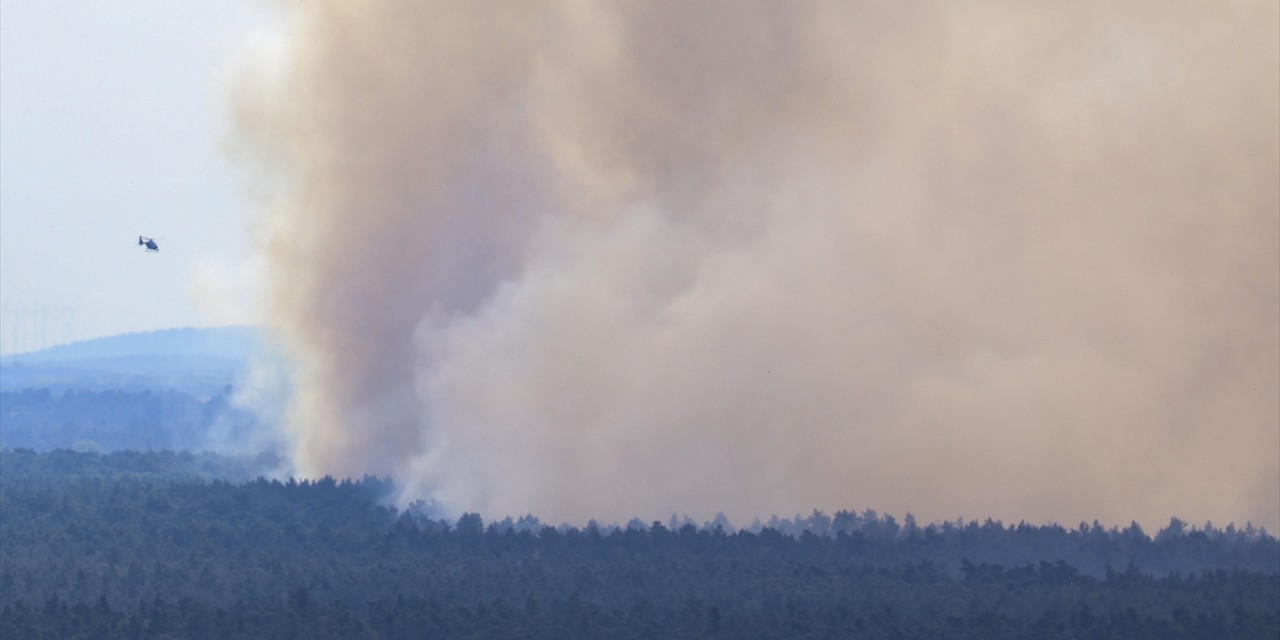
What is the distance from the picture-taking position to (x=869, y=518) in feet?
Answer: 263

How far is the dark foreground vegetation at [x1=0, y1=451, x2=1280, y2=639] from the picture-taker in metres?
60.6

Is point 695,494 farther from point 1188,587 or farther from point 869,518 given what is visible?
point 1188,587

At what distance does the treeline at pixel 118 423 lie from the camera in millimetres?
151500

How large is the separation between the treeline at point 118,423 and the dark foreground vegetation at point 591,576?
5499 cm

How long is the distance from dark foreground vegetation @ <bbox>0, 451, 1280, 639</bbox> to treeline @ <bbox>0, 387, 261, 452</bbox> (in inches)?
2165

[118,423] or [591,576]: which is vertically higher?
[118,423]

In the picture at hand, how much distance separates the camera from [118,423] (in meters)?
174

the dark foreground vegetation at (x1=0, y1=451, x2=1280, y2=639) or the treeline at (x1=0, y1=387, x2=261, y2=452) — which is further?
the treeline at (x1=0, y1=387, x2=261, y2=452)

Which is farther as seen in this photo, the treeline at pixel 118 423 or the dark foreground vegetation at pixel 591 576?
the treeline at pixel 118 423

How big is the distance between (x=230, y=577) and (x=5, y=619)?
10472mm

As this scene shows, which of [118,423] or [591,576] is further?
[118,423]

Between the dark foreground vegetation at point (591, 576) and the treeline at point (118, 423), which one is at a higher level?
the treeline at point (118, 423)

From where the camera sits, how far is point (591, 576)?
2729 inches

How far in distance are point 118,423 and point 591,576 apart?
110 metres
